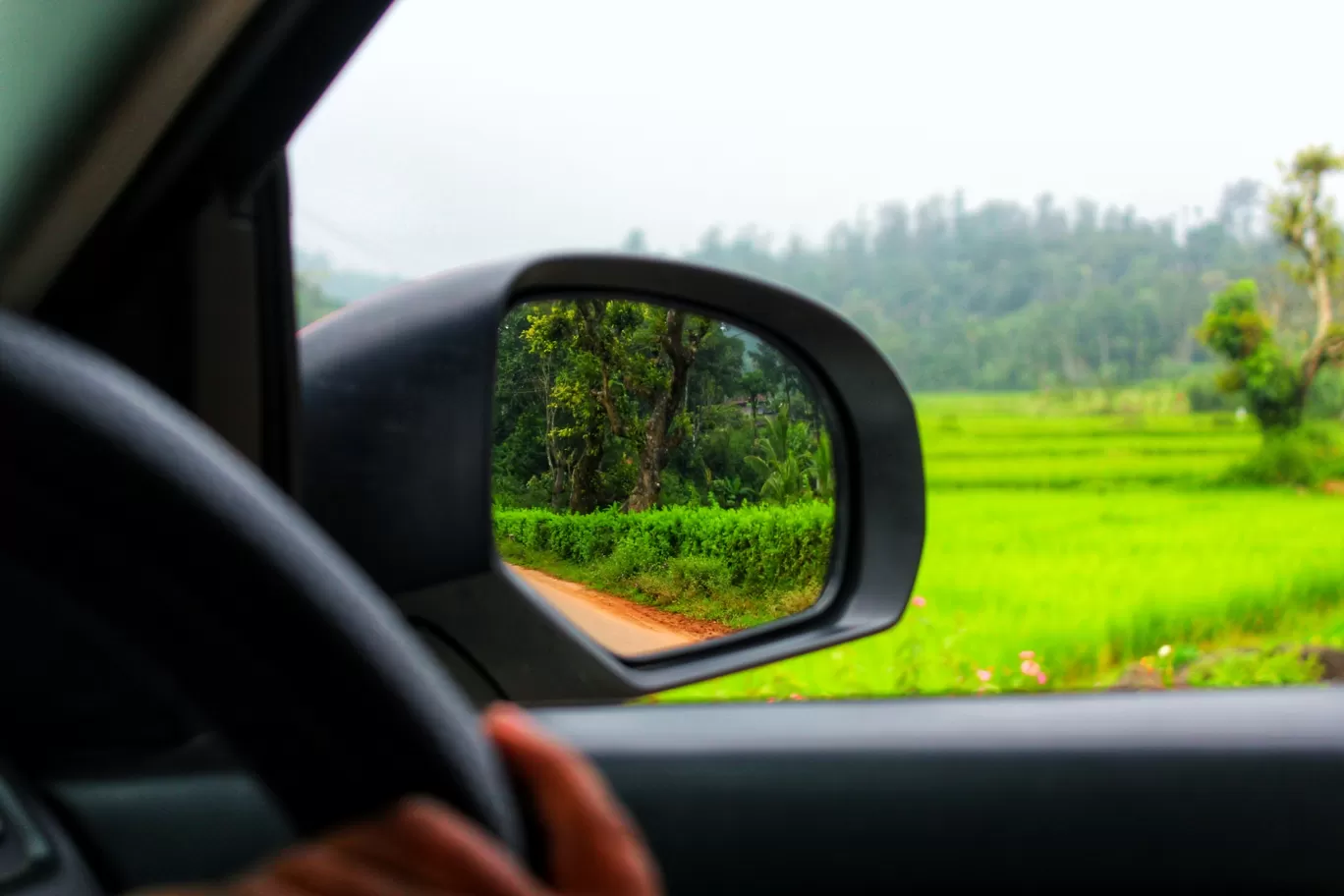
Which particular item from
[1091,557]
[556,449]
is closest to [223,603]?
[556,449]

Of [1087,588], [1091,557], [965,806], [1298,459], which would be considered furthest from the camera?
[1298,459]

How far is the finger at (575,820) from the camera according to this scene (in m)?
0.45

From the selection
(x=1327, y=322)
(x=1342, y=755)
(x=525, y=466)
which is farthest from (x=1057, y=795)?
(x=1327, y=322)

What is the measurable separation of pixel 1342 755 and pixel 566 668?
0.92 meters

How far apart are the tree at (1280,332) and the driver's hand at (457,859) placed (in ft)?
11.4

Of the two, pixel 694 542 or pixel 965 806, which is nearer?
pixel 965 806

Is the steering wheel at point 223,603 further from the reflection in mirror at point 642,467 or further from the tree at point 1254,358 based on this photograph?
the tree at point 1254,358

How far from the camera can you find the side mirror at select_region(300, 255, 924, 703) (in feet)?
4.29

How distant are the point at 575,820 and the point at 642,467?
99 centimetres

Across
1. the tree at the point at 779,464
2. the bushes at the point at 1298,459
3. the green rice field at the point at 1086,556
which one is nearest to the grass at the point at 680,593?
the tree at the point at 779,464

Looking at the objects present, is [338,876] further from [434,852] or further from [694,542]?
[694,542]

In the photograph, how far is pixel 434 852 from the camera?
0.42 metres

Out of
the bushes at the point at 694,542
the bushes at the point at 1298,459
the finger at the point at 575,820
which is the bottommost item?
the bushes at the point at 1298,459

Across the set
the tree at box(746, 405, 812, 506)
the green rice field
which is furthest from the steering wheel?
the green rice field
